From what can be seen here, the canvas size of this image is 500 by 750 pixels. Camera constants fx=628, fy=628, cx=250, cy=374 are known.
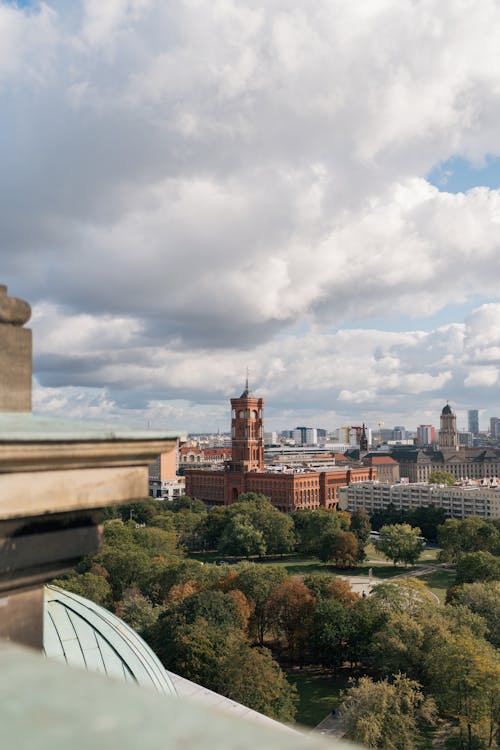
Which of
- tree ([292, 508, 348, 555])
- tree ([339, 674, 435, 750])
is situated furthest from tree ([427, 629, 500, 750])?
tree ([292, 508, 348, 555])

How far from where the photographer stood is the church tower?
391 ft

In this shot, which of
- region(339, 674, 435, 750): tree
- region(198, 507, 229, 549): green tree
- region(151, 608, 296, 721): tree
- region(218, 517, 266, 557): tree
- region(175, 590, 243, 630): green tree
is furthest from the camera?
region(198, 507, 229, 549): green tree

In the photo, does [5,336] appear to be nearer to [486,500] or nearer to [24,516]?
[24,516]

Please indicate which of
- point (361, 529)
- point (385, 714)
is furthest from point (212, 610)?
point (361, 529)

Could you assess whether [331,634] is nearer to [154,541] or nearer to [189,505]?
[154,541]

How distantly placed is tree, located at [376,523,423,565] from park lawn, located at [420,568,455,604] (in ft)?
9.22

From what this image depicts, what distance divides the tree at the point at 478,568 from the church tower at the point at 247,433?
67167 mm

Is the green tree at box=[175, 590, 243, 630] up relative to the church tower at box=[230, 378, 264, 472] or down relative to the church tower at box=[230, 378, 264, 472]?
down

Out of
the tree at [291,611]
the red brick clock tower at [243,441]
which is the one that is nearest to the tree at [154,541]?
the tree at [291,611]

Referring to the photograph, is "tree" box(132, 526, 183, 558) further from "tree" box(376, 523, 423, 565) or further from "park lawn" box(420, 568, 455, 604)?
"park lawn" box(420, 568, 455, 604)

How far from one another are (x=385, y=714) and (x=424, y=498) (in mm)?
77921

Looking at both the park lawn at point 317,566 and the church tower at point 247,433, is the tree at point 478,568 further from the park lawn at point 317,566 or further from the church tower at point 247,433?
the church tower at point 247,433

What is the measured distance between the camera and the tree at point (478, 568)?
5184cm

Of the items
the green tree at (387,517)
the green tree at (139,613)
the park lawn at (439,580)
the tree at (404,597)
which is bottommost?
the park lawn at (439,580)
